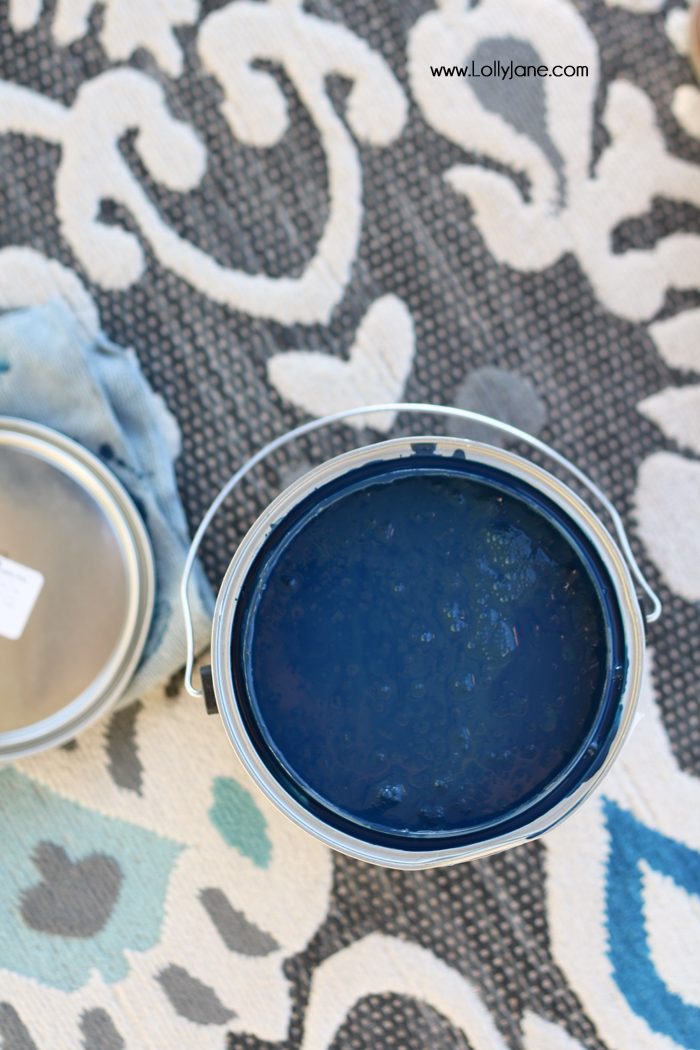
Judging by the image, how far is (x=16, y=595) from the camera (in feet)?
2.28

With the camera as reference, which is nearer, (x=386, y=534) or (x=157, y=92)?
(x=386, y=534)

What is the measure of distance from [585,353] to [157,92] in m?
0.46

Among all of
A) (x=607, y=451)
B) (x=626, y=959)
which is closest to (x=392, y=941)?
(x=626, y=959)

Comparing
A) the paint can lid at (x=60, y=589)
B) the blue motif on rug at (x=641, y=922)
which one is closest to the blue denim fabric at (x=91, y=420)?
the paint can lid at (x=60, y=589)

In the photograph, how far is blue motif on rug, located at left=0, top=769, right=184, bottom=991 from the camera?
76cm

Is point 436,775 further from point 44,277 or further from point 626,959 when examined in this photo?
point 44,277

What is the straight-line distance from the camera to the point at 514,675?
56 cm

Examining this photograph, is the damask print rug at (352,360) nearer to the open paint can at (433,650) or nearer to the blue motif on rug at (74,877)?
the blue motif on rug at (74,877)

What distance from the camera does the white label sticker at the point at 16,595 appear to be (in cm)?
69

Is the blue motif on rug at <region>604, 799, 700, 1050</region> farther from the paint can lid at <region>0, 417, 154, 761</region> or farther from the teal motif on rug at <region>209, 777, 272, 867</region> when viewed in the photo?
the paint can lid at <region>0, 417, 154, 761</region>

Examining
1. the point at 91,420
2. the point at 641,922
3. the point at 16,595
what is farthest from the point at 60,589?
the point at 641,922

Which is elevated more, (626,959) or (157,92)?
(157,92)

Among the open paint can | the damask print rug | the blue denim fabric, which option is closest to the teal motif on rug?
the damask print rug

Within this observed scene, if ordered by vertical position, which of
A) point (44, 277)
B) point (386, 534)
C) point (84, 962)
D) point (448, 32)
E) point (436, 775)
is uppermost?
point (448, 32)
